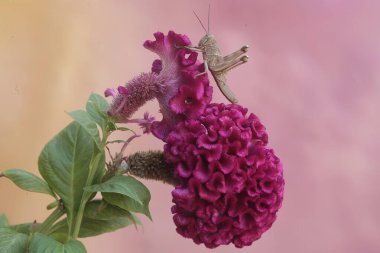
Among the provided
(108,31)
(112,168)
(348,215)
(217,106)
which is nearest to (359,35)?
(348,215)

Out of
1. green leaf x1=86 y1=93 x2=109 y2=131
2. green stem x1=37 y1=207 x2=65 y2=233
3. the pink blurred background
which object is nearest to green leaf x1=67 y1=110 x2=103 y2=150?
green leaf x1=86 y1=93 x2=109 y2=131

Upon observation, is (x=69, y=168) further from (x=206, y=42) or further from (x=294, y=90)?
(x=294, y=90)

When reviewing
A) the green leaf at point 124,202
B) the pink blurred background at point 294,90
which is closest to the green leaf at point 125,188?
the green leaf at point 124,202

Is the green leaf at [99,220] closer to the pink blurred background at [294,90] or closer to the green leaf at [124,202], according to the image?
the green leaf at [124,202]

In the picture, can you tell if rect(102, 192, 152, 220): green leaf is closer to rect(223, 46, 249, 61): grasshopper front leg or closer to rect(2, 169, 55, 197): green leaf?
rect(2, 169, 55, 197): green leaf

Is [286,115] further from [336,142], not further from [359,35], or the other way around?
[359,35]

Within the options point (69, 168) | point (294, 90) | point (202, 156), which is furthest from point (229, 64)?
point (294, 90)
